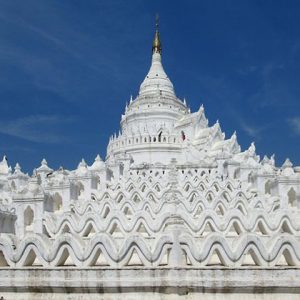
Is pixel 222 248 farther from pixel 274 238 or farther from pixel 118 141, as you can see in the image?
pixel 118 141

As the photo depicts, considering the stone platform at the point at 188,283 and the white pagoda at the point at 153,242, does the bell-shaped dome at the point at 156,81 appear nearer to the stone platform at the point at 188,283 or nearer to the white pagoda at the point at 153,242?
the white pagoda at the point at 153,242

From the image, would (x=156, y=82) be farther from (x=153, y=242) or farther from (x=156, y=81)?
(x=153, y=242)

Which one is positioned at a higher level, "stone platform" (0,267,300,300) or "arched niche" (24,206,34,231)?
"arched niche" (24,206,34,231)

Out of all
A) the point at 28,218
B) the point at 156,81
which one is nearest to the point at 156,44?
the point at 156,81

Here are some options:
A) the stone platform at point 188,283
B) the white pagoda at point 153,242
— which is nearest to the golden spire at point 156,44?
the white pagoda at point 153,242

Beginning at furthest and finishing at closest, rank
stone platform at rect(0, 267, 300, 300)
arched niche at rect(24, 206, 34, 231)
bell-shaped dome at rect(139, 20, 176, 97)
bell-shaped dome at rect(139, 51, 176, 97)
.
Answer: bell-shaped dome at rect(139, 51, 176, 97)
bell-shaped dome at rect(139, 20, 176, 97)
arched niche at rect(24, 206, 34, 231)
stone platform at rect(0, 267, 300, 300)

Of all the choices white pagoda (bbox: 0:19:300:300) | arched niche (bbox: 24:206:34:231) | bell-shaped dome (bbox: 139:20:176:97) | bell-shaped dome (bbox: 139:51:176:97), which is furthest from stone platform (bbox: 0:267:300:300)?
bell-shaped dome (bbox: 139:51:176:97)

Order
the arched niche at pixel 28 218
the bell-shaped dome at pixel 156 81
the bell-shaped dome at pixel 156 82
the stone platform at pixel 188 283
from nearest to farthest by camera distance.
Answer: the stone platform at pixel 188 283 → the arched niche at pixel 28 218 → the bell-shaped dome at pixel 156 81 → the bell-shaped dome at pixel 156 82

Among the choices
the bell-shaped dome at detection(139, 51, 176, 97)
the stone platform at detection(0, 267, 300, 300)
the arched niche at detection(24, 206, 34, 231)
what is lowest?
the stone platform at detection(0, 267, 300, 300)

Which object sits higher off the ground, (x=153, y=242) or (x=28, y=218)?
(x=28, y=218)

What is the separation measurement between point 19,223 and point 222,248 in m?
13.2

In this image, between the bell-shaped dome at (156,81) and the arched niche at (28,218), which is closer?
the arched niche at (28,218)

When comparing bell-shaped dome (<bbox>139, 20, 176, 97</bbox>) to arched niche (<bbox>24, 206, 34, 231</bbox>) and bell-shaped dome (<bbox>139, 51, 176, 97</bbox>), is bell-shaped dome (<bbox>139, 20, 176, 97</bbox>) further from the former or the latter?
arched niche (<bbox>24, 206, 34, 231</bbox>)

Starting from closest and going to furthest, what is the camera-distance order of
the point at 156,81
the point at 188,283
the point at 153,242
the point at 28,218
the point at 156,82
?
the point at 188,283, the point at 153,242, the point at 28,218, the point at 156,82, the point at 156,81
